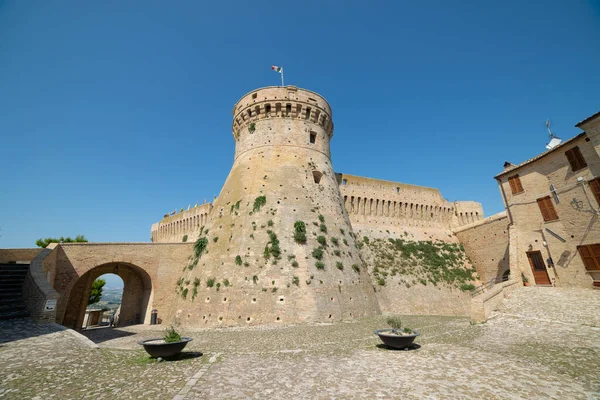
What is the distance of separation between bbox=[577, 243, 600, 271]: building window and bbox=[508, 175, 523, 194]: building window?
17.7 feet

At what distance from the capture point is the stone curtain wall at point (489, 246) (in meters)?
25.1

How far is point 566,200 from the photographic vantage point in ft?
52.6

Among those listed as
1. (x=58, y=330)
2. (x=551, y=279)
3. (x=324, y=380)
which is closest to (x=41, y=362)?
(x=58, y=330)

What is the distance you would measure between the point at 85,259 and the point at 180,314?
7.48m

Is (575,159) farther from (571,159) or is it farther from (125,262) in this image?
(125,262)

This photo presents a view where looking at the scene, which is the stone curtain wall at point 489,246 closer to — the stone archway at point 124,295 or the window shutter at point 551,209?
the window shutter at point 551,209

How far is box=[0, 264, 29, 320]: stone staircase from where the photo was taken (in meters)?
11.3

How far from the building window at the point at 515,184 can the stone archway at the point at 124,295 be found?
27939 mm

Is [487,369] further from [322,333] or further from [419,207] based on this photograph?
[419,207]

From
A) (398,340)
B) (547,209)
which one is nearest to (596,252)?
(547,209)

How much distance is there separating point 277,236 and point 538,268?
1733 cm

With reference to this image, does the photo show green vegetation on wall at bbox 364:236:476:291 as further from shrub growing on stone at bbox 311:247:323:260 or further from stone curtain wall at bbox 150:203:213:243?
stone curtain wall at bbox 150:203:213:243

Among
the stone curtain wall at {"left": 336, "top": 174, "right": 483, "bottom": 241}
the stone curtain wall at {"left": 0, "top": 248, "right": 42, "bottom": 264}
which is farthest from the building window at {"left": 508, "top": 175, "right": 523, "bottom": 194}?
the stone curtain wall at {"left": 0, "top": 248, "right": 42, "bottom": 264}

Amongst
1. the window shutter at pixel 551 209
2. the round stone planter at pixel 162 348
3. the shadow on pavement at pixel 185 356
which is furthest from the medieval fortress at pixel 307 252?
the round stone planter at pixel 162 348
